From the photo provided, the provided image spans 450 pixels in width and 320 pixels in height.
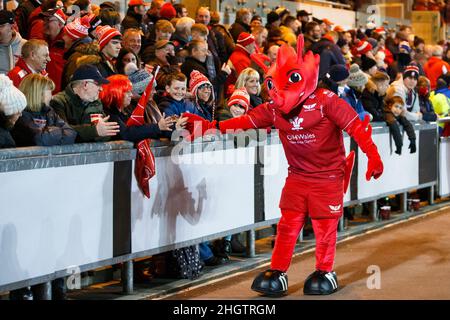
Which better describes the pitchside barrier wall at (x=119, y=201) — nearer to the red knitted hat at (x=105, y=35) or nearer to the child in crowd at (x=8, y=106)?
the child in crowd at (x=8, y=106)

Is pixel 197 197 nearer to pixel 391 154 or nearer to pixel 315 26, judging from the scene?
pixel 391 154

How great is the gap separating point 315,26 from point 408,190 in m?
3.96

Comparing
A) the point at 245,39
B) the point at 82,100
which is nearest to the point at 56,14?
the point at 82,100

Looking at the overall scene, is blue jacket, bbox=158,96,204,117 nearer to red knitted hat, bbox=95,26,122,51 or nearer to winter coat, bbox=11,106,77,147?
red knitted hat, bbox=95,26,122,51

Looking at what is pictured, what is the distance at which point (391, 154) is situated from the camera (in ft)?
47.2

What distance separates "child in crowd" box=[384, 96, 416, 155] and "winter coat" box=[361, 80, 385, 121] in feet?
0.40

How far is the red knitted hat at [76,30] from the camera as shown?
11.3 metres

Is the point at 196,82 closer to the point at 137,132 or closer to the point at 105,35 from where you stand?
the point at 105,35

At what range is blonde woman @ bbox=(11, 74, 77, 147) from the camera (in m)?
8.03

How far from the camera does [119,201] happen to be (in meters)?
8.88

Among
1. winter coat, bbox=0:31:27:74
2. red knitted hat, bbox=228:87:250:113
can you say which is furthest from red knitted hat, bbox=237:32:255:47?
winter coat, bbox=0:31:27:74

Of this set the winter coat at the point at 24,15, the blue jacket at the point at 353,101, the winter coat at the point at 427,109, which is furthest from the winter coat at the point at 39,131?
the winter coat at the point at 427,109

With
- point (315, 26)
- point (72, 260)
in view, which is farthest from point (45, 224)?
point (315, 26)

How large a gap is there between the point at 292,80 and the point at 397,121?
5.91 meters
